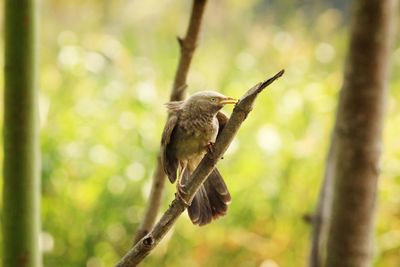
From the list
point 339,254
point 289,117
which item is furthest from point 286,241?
point 339,254

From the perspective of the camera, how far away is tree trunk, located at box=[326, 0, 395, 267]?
76 centimetres

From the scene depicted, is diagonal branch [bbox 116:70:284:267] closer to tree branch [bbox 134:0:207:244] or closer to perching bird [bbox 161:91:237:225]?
perching bird [bbox 161:91:237:225]

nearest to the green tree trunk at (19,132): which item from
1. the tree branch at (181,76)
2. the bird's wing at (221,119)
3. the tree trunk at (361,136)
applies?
the tree branch at (181,76)

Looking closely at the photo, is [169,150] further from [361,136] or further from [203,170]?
[361,136]

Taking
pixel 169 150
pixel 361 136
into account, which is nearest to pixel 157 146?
pixel 361 136

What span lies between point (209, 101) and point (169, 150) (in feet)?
0.29

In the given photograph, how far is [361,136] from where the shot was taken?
763 mm

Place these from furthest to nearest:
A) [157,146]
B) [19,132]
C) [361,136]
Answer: [157,146] < [361,136] < [19,132]

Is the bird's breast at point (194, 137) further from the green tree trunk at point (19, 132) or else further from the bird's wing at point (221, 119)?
the green tree trunk at point (19, 132)

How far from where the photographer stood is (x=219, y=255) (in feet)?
4.41

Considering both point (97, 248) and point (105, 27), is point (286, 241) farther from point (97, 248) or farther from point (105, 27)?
point (105, 27)

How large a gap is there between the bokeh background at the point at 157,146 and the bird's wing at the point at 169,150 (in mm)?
641

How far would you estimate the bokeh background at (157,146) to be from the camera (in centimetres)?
135

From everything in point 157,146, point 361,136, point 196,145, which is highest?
point 196,145
